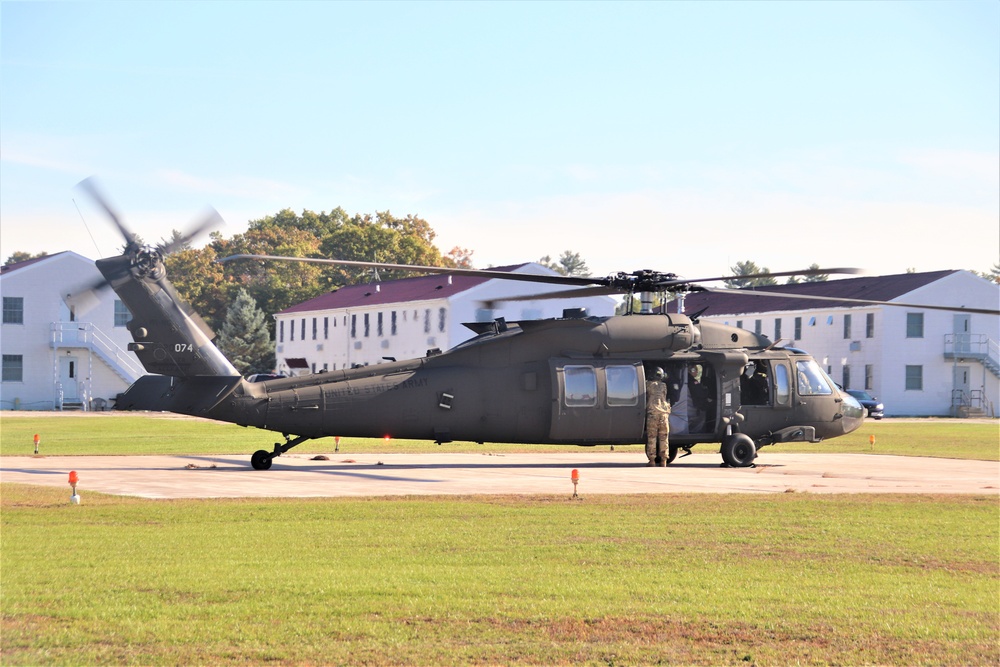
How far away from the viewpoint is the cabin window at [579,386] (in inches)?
1120

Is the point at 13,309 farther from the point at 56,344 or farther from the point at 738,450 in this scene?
the point at 738,450

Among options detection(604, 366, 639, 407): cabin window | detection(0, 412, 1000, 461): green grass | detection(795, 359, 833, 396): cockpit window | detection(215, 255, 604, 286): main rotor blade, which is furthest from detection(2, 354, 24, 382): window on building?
detection(795, 359, 833, 396): cockpit window

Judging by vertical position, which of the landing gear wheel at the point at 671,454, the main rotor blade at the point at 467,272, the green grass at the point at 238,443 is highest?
the main rotor blade at the point at 467,272

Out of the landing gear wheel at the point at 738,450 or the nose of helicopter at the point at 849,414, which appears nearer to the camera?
the landing gear wheel at the point at 738,450

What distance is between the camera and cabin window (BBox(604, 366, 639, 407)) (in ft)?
94.2

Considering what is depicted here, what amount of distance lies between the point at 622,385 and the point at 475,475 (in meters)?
4.37

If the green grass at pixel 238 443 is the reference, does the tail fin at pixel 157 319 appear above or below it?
above

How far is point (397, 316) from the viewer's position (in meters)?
88.0


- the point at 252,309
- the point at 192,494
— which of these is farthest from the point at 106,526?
the point at 252,309

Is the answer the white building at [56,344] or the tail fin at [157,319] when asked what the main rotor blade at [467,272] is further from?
the white building at [56,344]

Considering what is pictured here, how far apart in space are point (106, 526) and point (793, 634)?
10.8 metres

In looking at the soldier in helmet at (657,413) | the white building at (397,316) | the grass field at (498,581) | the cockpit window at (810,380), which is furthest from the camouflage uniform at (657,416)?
the white building at (397,316)

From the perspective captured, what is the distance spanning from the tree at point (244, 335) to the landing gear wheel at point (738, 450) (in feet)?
252

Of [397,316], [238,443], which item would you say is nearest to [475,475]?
[238,443]
